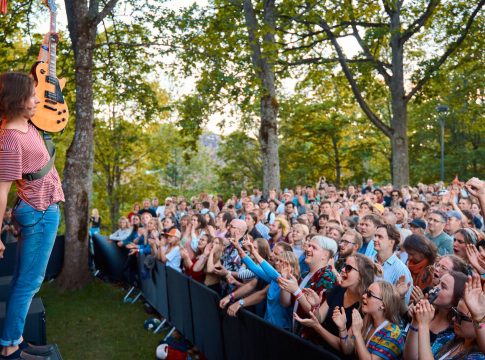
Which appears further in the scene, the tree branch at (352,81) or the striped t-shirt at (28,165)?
the tree branch at (352,81)

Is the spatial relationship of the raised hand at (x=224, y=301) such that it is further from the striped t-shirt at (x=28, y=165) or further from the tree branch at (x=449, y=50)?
the tree branch at (x=449, y=50)

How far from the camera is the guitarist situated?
333cm

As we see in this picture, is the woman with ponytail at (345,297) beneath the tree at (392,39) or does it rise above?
beneath

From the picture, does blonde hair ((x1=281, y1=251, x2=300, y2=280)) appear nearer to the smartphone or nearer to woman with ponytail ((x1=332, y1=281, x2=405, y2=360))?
woman with ponytail ((x1=332, y1=281, x2=405, y2=360))

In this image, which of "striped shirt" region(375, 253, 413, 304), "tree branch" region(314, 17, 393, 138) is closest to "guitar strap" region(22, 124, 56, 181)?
"striped shirt" region(375, 253, 413, 304)

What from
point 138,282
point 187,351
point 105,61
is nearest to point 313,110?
point 105,61

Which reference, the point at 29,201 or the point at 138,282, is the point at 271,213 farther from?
the point at 29,201

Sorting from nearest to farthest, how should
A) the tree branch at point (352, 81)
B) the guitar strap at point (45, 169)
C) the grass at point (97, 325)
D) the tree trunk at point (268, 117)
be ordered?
the guitar strap at point (45, 169) → the grass at point (97, 325) → the tree trunk at point (268, 117) → the tree branch at point (352, 81)

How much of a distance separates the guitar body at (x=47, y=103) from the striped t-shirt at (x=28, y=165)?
5.7 inches

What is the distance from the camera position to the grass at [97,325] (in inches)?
301

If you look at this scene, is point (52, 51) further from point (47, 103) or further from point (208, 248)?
point (208, 248)

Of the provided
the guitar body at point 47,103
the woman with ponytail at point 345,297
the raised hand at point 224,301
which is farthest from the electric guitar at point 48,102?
the raised hand at point 224,301

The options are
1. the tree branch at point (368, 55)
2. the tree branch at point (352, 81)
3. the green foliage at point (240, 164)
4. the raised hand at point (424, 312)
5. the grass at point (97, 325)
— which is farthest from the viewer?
the green foliage at point (240, 164)

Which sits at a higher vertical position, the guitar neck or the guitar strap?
the guitar neck
